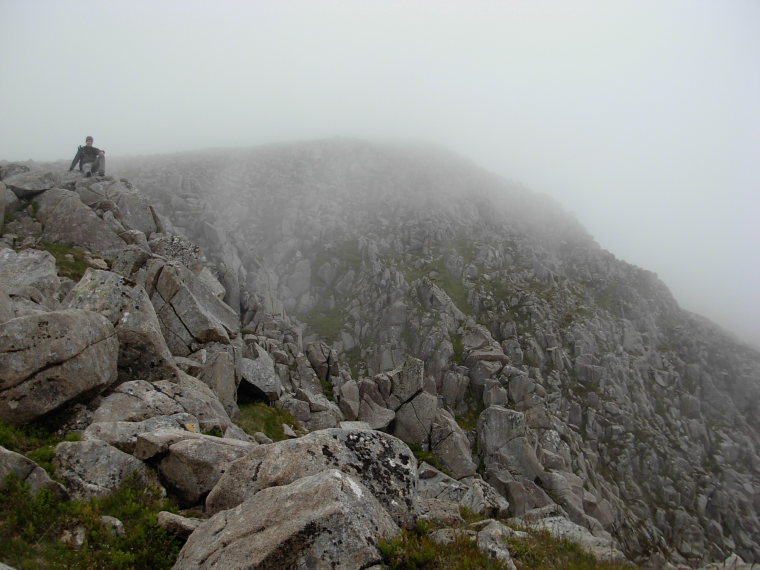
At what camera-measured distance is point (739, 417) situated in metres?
108

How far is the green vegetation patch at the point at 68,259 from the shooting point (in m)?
28.6

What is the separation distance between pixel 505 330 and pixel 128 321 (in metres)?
105

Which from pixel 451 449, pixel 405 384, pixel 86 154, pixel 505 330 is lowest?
pixel 505 330

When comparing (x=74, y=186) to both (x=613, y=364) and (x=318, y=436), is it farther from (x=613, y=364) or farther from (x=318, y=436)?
(x=613, y=364)

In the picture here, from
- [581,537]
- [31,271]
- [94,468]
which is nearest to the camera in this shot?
[94,468]

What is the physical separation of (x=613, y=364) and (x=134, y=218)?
111m

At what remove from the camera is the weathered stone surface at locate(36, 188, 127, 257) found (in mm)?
34719

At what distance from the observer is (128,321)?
19453 mm

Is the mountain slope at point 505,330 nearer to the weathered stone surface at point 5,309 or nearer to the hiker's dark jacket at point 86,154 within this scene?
the hiker's dark jacket at point 86,154

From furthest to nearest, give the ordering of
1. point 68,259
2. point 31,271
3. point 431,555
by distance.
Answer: point 68,259, point 31,271, point 431,555

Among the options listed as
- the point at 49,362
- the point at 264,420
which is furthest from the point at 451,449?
the point at 49,362

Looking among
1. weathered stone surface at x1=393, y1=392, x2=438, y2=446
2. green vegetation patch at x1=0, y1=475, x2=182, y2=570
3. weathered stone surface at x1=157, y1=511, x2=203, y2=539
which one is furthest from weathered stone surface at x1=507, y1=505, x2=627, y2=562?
weathered stone surface at x1=393, y1=392, x2=438, y2=446

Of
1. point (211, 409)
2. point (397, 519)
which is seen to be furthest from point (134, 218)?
point (397, 519)

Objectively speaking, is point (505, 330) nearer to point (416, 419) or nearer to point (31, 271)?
point (416, 419)
